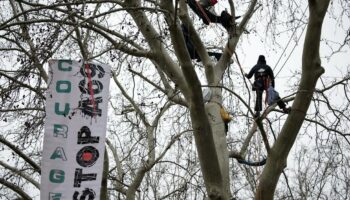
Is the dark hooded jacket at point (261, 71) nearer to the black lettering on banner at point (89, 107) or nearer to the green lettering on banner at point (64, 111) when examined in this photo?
the black lettering on banner at point (89, 107)

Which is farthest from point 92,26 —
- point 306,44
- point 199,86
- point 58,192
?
point 306,44

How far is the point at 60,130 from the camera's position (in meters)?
5.55

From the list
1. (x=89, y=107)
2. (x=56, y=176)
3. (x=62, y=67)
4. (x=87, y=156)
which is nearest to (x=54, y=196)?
(x=56, y=176)

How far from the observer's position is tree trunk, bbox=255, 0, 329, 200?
A: 17.9ft

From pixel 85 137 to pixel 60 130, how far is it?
10.9 inches

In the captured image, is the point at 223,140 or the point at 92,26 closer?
the point at 92,26

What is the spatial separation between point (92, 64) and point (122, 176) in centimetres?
453

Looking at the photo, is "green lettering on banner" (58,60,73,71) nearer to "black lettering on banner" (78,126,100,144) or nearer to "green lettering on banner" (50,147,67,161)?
"black lettering on banner" (78,126,100,144)

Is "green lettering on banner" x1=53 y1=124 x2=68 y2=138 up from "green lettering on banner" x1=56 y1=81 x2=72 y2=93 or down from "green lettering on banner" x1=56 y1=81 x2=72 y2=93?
down

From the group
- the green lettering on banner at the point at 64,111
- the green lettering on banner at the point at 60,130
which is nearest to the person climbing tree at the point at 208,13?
the green lettering on banner at the point at 64,111

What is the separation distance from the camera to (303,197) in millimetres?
13227

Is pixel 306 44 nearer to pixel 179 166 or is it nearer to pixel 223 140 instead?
pixel 223 140

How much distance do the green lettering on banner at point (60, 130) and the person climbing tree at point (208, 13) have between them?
2.51 m

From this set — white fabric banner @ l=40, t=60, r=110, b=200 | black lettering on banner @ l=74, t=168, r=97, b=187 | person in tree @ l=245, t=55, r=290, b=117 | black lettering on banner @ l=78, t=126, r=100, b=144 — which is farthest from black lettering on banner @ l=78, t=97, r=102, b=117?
person in tree @ l=245, t=55, r=290, b=117
